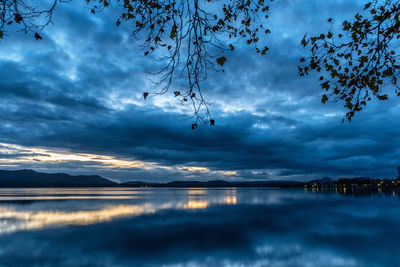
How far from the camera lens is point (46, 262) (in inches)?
578

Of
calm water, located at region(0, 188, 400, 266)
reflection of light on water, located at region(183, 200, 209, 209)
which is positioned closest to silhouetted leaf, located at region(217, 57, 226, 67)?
calm water, located at region(0, 188, 400, 266)

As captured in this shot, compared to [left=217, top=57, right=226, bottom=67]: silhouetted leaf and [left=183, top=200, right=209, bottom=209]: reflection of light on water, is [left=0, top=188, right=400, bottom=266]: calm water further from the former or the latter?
[left=183, top=200, right=209, bottom=209]: reflection of light on water

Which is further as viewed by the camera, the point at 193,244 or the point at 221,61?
the point at 193,244

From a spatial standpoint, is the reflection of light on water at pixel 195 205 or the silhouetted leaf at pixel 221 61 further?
the reflection of light on water at pixel 195 205

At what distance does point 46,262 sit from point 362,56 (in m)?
18.1

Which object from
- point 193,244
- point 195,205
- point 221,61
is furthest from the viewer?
point 195,205

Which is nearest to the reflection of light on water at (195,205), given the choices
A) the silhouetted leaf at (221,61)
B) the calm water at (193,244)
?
the calm water at (193,244)

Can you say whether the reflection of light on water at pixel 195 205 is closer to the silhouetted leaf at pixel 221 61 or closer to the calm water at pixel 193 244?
the calm water at pixel 193 244

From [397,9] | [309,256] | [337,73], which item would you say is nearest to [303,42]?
[337,73]

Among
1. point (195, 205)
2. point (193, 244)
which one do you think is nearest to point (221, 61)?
point (193, 244)

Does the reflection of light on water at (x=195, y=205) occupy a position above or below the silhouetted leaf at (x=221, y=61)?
below

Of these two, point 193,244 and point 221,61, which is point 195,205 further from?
point 221,61

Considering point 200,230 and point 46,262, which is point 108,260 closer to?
point 46,262

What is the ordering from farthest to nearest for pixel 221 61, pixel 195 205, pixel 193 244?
pixel 195 205
pixel 193 244
pixel 221 61
